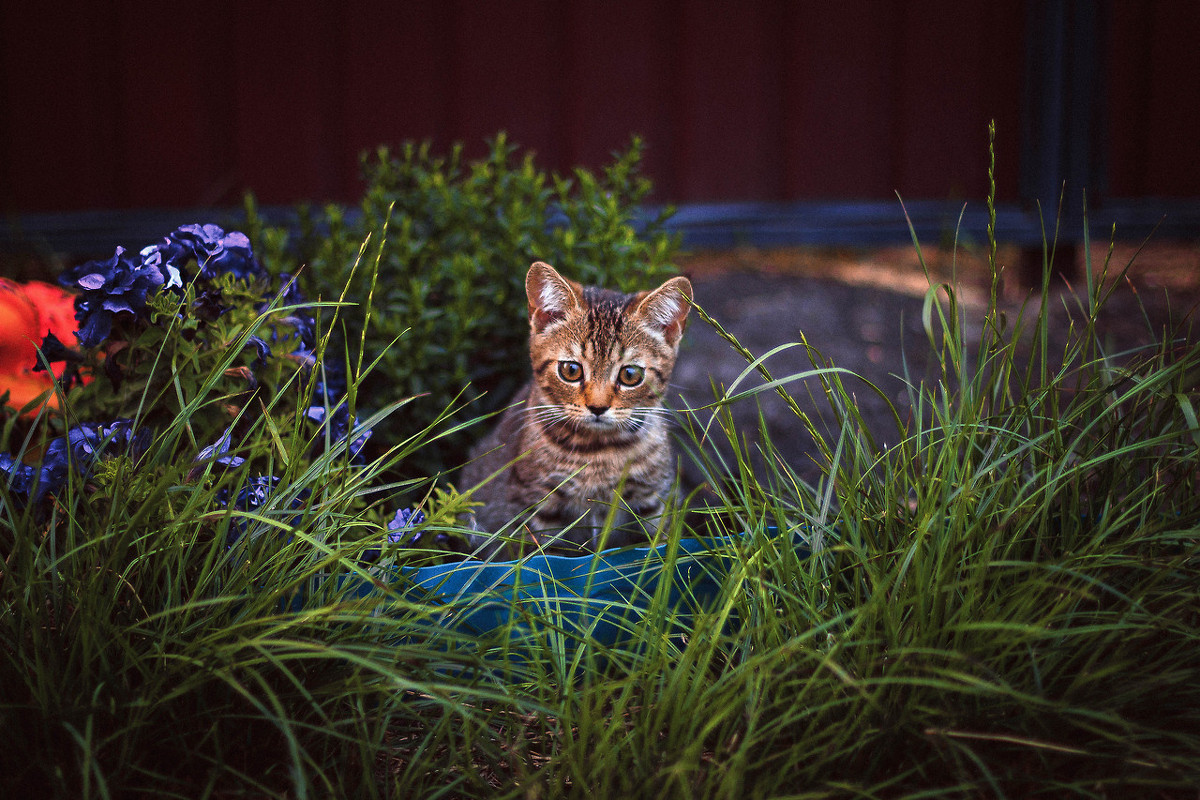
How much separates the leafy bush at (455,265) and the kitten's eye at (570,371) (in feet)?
1.24

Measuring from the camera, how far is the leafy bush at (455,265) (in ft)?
10.1

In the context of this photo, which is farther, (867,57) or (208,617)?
(867,57)

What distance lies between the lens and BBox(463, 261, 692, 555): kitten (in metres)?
2.70

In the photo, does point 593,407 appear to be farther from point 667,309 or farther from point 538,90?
point 538,90

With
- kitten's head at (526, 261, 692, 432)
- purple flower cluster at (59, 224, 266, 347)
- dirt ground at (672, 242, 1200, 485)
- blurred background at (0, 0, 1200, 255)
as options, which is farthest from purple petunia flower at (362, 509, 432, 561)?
blurred background at (0, 0, 1200, 255)

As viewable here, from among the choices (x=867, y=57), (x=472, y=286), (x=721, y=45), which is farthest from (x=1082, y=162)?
(x=472, y=286)

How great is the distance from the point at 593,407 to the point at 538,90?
3.78 metres

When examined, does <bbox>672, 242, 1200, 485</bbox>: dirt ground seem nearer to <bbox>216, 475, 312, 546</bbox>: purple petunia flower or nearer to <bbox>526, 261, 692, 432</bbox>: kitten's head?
<bbox>526, 261, 692, 432</bbox>: kitten's head

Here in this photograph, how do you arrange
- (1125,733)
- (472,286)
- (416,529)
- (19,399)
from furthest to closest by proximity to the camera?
(472,286) → (19,399) → (416,529) → (1125,733)

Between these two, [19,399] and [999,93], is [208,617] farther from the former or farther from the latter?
[999,93]

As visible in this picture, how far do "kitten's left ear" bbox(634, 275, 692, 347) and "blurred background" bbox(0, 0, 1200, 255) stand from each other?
2.93 meters

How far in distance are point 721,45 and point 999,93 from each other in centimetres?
190

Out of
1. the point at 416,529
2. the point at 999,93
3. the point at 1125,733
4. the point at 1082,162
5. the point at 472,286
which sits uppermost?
the point at 999,93

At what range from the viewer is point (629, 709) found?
191cm
